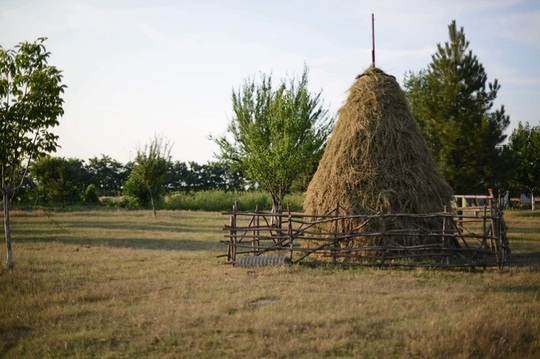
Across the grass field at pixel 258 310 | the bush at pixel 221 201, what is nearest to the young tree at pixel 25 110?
the grass field at pixel 258 310

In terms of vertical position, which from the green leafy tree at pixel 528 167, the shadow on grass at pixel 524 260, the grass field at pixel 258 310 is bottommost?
the grass field at pixel 258 310

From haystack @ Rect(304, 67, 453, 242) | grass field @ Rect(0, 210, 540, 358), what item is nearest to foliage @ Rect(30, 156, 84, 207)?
grass field @ Rect(0, 210, 540, 358)

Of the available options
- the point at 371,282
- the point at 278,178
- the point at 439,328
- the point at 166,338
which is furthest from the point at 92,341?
the point at 278,178

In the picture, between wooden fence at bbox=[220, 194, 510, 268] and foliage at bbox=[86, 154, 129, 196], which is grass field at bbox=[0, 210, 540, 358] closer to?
wooden fence at bbox=[220, 194, 510, 268]

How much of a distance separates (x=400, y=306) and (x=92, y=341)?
5141mm

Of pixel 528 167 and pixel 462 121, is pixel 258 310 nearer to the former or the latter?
pixel 462 121

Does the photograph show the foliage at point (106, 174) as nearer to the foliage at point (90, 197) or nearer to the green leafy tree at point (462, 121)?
the foliage at point (90, 197)

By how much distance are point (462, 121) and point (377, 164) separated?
19.5 metres

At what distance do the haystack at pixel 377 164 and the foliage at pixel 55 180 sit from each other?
101 ft

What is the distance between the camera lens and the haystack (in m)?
14.8

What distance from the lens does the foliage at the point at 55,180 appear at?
136ft

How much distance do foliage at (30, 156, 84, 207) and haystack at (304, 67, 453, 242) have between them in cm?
3081

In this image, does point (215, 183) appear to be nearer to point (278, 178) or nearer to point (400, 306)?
point (278, 178)

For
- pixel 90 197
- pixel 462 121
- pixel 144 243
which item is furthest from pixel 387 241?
pixel 90 197
